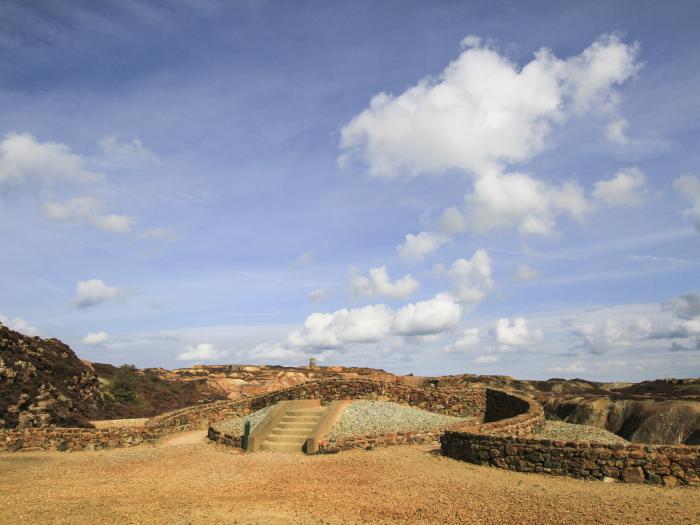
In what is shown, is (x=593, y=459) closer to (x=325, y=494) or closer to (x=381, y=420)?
(x=325, y=494)

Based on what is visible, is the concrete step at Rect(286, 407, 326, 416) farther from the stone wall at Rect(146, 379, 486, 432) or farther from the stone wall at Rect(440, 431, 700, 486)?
the stone wall at Rect(440, 431, 700, 486)

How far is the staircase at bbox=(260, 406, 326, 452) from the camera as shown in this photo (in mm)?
17875

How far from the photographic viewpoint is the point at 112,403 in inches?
1318

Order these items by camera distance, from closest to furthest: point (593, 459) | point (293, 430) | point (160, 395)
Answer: point (593, 459), point (293, 430), point (160, 395)

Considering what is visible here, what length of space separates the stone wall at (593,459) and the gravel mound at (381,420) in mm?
4868

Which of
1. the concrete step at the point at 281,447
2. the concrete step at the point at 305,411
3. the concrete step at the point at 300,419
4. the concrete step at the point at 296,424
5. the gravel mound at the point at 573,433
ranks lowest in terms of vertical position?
the concrete step at the point at 281,447

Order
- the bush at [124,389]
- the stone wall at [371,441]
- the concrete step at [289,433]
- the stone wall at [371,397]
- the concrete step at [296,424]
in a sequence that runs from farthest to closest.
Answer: the bush at [124,389]
the stone wall at [371,397]
the concrete step at [296,424]
the concrete step at [289,433]
the stone wall at [371,441]

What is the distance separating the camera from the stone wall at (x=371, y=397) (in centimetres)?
2330

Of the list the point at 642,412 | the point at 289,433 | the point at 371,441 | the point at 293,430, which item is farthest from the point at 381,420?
the point at 642,412

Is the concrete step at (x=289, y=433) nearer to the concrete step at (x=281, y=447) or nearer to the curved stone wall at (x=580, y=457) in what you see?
the concrete step at (x=281, y=447)

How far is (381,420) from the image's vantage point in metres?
19.1

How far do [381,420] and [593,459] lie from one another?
30.1 ft

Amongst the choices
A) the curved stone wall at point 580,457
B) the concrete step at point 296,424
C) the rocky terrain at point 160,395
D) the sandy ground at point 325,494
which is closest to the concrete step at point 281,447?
the concrete step at point 296,424

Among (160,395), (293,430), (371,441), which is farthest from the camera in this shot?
(160,395)
